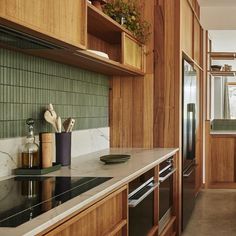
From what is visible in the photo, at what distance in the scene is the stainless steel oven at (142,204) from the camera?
232cm

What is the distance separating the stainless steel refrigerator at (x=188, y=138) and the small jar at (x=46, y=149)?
1.83 metres

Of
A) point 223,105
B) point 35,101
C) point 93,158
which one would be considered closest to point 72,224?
point 35,101

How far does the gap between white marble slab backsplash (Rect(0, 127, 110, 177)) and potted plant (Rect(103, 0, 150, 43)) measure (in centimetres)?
90

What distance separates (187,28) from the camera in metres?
4.33

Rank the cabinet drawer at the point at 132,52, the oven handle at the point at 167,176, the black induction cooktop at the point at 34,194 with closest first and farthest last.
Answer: the black induction cooktop at the point at 34,194 < the oven handle at the point at 167,176 < the cabinet drawer at the point at 132,52

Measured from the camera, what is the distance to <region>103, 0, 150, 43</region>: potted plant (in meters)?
3.29

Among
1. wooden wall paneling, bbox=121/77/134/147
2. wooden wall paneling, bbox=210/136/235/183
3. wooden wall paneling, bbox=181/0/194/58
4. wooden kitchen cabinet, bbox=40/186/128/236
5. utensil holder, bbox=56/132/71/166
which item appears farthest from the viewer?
wooden wall paneling, bbox=210/136/235/183

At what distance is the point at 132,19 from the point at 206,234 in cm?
208

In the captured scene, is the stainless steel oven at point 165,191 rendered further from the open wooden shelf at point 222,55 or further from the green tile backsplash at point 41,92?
the open wooden shelf at point 222,55

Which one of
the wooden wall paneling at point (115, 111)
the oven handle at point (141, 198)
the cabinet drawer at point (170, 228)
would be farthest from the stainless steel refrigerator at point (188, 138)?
the oven handle at point (141, 198)

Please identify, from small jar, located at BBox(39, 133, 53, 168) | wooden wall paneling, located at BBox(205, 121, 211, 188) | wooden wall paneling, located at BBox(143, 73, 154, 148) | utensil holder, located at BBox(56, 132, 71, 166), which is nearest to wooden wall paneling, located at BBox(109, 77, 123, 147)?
wooden wall paneling, located at BBox(143, 73, 154, 148)

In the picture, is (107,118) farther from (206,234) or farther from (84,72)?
(206,234)

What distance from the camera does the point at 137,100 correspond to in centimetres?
391

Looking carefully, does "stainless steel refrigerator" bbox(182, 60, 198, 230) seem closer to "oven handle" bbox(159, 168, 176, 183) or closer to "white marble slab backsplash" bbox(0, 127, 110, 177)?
"oven handle" bbox(159, 168, 176, 183)
